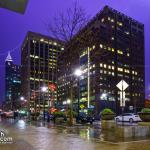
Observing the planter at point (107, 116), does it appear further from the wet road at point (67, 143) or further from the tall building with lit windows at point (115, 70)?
the tall building with lit windows at point (115, 70)

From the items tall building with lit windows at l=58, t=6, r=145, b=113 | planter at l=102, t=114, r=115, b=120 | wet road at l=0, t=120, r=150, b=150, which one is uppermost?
tall building with lit windows at l=58, t=6, r=145, b=113

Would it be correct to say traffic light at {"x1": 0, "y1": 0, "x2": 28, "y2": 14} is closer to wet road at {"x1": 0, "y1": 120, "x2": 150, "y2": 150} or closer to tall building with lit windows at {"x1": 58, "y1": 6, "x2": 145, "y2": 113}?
wet road at {"x1": 0, "y1": 120, "x2": 150, "y2": 150}

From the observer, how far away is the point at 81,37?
39.8 meters

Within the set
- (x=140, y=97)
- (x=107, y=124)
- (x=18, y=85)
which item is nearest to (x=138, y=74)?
(x=140, y=97)

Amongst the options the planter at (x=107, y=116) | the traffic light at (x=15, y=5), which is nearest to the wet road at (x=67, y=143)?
the planter at (x=107, y=116)

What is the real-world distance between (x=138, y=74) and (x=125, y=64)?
12.5 m

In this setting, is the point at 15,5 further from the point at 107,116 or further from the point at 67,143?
the point at 107,116

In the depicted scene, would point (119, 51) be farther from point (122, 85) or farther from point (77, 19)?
point (122, 85)

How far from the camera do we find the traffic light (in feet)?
12.8

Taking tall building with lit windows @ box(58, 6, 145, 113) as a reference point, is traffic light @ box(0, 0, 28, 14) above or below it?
below

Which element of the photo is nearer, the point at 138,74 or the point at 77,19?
the point at 77,19

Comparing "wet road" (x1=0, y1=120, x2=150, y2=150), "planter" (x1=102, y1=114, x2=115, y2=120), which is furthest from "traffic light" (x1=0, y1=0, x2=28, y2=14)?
"planter" (x1=102, y1=114, x2=115, y2=120)

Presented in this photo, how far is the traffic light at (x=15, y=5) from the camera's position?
3902 millimetres

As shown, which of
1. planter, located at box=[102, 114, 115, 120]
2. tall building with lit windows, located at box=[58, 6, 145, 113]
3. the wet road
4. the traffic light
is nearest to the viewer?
the traffic light
